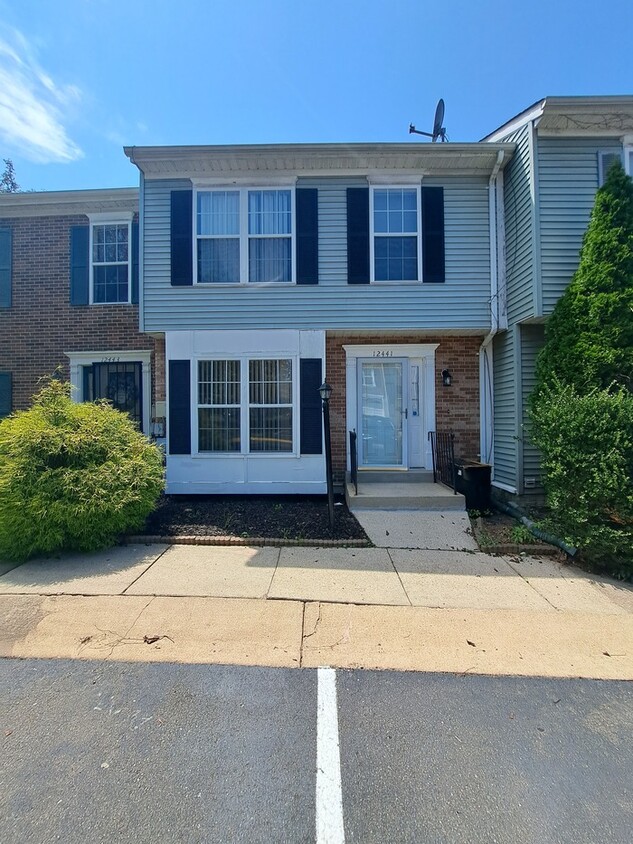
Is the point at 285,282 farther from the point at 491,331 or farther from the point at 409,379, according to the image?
the point at 491,331

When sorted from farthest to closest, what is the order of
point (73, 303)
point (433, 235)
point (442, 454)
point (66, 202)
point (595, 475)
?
point (73, 303) < point (66, 202) < point (442, 454) < point (433, 235) < point (595, 475)

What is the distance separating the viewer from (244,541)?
547 cm

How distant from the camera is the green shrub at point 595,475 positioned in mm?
4641

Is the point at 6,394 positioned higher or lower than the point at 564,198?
lower

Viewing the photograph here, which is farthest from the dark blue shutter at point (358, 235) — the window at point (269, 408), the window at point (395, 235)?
the window at point (269, 408)

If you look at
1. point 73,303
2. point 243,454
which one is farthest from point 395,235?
point 73,303

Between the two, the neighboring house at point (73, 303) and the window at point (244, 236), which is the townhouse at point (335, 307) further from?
the neighboring house at point (73, 303)

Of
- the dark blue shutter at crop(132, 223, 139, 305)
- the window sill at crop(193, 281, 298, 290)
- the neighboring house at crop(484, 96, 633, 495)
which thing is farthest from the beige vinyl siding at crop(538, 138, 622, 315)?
the dark blue shutter at crop(132, 223, 139, 305)

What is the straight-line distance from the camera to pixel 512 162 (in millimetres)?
7020

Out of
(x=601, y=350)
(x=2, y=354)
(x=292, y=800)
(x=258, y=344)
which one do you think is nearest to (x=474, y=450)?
(x=601, y=350)

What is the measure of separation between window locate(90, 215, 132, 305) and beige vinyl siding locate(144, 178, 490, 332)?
1941 mm

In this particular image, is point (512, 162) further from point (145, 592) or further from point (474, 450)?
point (145, 592)

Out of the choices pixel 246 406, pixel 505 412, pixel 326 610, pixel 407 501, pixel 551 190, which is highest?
pixel 551 190

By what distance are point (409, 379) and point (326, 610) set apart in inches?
197
